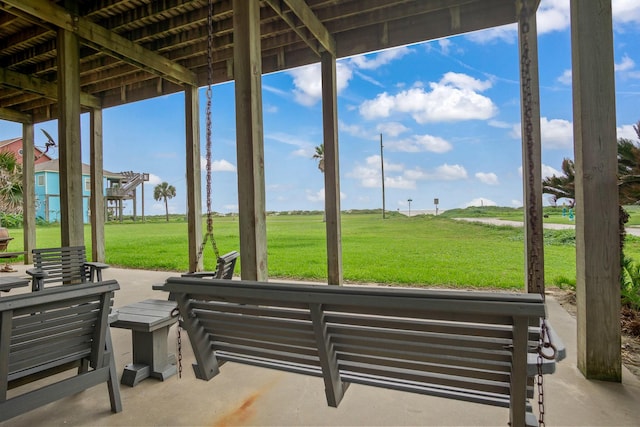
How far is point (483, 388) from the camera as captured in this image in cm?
126

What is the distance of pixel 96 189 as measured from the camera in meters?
6.89

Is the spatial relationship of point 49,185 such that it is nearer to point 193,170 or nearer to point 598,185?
point 193,170

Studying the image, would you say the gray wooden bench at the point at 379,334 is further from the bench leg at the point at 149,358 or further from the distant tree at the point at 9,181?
the distant tree at the point at 9,181

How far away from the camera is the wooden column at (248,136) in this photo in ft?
9.58

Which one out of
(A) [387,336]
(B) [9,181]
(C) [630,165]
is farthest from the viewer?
(B) [9,181]

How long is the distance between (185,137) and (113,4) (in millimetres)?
2125

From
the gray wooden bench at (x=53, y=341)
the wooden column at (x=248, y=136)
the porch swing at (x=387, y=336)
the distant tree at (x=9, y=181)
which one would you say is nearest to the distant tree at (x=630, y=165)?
the porch swing at (x=387, y=336)

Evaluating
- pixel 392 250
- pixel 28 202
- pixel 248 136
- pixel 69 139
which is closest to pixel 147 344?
pixel 248 136

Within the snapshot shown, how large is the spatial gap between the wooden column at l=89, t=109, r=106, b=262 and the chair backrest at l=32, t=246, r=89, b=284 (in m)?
2.87

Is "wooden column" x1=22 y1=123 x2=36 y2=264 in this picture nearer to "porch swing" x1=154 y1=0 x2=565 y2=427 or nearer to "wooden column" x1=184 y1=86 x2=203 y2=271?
"wooden column" x1=184 y1=86 x2=203 y2=271

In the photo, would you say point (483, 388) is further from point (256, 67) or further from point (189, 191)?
point (189, 191)

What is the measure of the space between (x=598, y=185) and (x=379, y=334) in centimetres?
193

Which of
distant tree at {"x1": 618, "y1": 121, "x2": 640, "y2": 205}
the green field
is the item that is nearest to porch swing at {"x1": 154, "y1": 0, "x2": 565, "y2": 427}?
distant tree at {"x1": 618, "y1": 121, "x2": 640, "y2": 205}

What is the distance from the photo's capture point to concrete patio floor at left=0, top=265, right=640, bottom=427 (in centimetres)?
176
